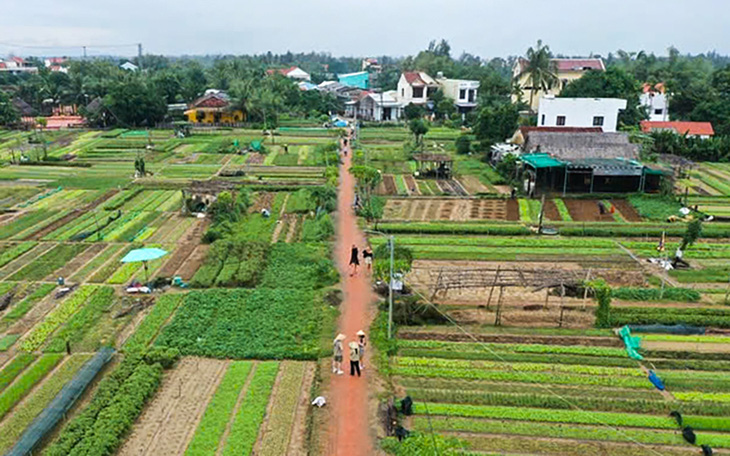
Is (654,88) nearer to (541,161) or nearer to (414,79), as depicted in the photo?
(414,79)

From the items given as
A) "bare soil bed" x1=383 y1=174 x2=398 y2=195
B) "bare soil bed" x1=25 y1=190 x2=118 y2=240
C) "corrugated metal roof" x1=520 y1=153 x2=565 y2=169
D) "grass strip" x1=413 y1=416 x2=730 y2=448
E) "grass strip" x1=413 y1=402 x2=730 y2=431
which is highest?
"corrugated metal roof" x1=520 y1=153 x2=565 y2=169

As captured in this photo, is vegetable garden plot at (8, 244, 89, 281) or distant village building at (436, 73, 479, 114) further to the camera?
distant village building at (436, 73, 479, 114)

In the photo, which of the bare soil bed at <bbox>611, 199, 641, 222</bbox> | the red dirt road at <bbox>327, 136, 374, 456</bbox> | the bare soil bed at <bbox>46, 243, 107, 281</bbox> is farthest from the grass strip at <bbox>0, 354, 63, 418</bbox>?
the bare soil bed at <bbox>611, 199, 641, 222</bbox>

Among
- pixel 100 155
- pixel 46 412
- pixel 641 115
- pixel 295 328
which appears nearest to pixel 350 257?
pixel 295 328

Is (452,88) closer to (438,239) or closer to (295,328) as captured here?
(438,239)

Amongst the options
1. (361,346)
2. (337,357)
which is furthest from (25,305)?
(361,346)

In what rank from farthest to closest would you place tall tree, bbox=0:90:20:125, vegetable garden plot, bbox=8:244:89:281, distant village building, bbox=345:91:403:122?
distant village building, bbox=345:91:403:122 < tall tree, bbox=0:90:20:125 < vegetable garden plot, bbox=8:244:89:281

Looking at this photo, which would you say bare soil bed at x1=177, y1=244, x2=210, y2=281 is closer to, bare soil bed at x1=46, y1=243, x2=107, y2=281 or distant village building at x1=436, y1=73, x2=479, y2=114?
bare soil bed at x1=46, y1=243, x2=107, y2=281
